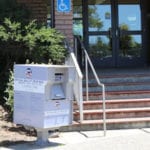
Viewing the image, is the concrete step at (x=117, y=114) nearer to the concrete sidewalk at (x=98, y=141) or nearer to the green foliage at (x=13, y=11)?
the concrete sidewalk at (x=98, y=141)

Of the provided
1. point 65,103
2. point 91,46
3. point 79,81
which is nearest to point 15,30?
point 79,81

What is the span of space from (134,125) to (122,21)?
6100 millimetres

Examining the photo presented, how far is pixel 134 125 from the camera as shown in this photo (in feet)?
36.8

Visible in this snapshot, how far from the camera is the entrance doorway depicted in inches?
653

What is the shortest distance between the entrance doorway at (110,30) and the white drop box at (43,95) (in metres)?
7.07

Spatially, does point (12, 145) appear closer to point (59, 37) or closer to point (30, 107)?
point (30, 107)

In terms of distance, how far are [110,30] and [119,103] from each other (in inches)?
201

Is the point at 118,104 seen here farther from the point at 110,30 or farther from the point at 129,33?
the point at 129,33

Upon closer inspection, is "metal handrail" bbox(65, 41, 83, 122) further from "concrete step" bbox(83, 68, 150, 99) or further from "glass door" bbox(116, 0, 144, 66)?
"glass door" bbox(116, 0, 144, 66)

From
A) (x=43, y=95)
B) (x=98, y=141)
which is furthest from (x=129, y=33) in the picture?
(x=43, y=95)

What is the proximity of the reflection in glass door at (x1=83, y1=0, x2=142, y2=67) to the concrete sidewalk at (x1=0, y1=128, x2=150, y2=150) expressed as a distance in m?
5.82

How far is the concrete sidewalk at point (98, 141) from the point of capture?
30.5 ft

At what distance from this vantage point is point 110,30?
16.6 m

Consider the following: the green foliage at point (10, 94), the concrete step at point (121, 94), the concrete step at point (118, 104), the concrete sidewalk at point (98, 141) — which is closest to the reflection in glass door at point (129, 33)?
the concrete step at point (121, 94)
